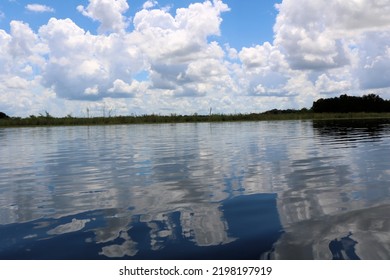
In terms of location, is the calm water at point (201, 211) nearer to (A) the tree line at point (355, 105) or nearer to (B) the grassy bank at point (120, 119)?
(B) the grassy bank at point (120, 119)

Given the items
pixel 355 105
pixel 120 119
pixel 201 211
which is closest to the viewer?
pixel 201 211

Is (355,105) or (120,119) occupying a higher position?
(355,105)

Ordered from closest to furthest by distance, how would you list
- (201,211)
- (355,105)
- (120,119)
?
1. (201,211)
2. (120,119)
3. (355,105)

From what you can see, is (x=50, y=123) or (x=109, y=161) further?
(x=50, y=123)

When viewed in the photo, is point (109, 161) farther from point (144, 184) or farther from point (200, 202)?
point (200, 202)

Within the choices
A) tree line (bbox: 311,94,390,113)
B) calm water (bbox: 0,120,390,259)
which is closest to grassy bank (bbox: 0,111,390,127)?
tree line (bbox: 311,94,390,113)

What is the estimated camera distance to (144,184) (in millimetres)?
10695

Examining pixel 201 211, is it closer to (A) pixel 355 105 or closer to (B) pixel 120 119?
(B) pixel 120 119

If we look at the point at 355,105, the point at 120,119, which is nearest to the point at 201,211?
the point at 120,119

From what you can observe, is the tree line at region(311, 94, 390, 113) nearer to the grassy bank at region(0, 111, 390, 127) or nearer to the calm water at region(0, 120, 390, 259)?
the grassy bank at region(0, 111, 390, 127)

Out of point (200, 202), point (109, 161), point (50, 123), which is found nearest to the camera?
point (200, 202)
